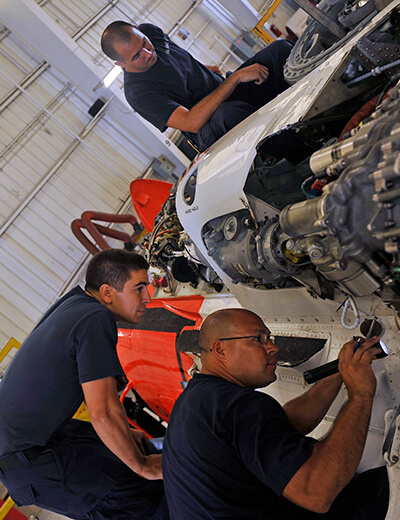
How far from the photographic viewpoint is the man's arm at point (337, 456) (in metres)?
1.19

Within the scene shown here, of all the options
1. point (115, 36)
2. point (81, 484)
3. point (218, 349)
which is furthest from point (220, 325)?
point (115, 36)

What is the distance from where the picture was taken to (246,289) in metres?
2.42

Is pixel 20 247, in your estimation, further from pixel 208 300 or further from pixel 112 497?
pixel 112 497

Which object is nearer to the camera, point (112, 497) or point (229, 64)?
point (112, 497)

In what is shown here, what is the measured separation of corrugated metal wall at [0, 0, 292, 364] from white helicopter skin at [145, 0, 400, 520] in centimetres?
489

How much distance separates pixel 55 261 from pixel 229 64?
18.0 ft

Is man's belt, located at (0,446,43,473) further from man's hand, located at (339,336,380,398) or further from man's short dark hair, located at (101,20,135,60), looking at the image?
man's short dark hair, located at (101,20,135,60)

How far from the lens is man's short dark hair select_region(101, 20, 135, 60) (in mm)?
2863

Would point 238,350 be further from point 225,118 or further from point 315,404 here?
point 225,118

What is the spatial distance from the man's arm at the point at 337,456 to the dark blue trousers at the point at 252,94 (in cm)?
192

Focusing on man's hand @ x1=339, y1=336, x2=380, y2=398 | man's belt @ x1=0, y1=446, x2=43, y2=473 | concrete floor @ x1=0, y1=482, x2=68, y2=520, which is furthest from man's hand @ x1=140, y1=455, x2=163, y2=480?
concrete floor @ x1=0, y1=482, x2=68, y2=520

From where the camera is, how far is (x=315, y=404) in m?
1.73

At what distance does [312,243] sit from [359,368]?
0.49 meters

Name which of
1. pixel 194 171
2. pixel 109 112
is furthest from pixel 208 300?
pixel 109 112
